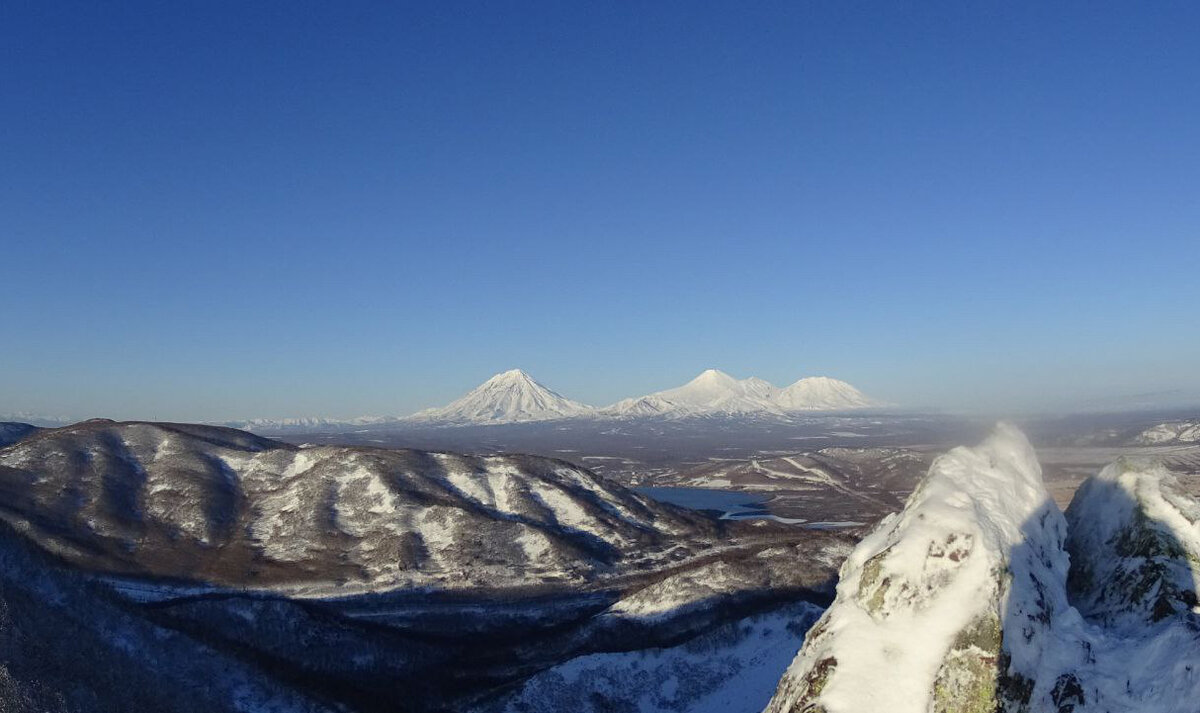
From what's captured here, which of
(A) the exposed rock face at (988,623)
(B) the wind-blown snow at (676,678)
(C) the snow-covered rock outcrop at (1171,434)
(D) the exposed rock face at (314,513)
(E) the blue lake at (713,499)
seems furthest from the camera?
(C) the snow-covered rock outcrop at (1171,434)

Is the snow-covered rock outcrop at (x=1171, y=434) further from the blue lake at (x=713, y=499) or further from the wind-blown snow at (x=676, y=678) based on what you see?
the wind-blown snow at (x=676, y=678)

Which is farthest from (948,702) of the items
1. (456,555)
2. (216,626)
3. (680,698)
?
(456,555)

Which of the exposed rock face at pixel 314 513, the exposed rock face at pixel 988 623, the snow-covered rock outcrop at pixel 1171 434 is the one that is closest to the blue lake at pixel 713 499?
the exposed rock face at pixel 314 513

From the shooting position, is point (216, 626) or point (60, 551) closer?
point (216, 626)

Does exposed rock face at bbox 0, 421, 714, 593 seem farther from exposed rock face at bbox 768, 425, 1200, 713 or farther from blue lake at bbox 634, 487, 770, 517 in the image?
exposed rock face at bbox 768, 425, 1200, 713

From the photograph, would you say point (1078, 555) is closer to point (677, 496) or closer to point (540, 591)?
point (540, 591)

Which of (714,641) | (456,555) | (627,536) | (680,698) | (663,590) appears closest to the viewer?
(680,698)

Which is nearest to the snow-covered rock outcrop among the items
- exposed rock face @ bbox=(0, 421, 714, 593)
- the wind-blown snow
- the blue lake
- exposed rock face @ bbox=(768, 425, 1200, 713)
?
the blue lake

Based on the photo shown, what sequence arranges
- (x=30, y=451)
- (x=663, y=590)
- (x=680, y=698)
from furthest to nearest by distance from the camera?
(x=30, y=451)
(x=663, y=590)
(x=680, y=698)

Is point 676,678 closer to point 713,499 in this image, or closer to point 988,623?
point 988,623
